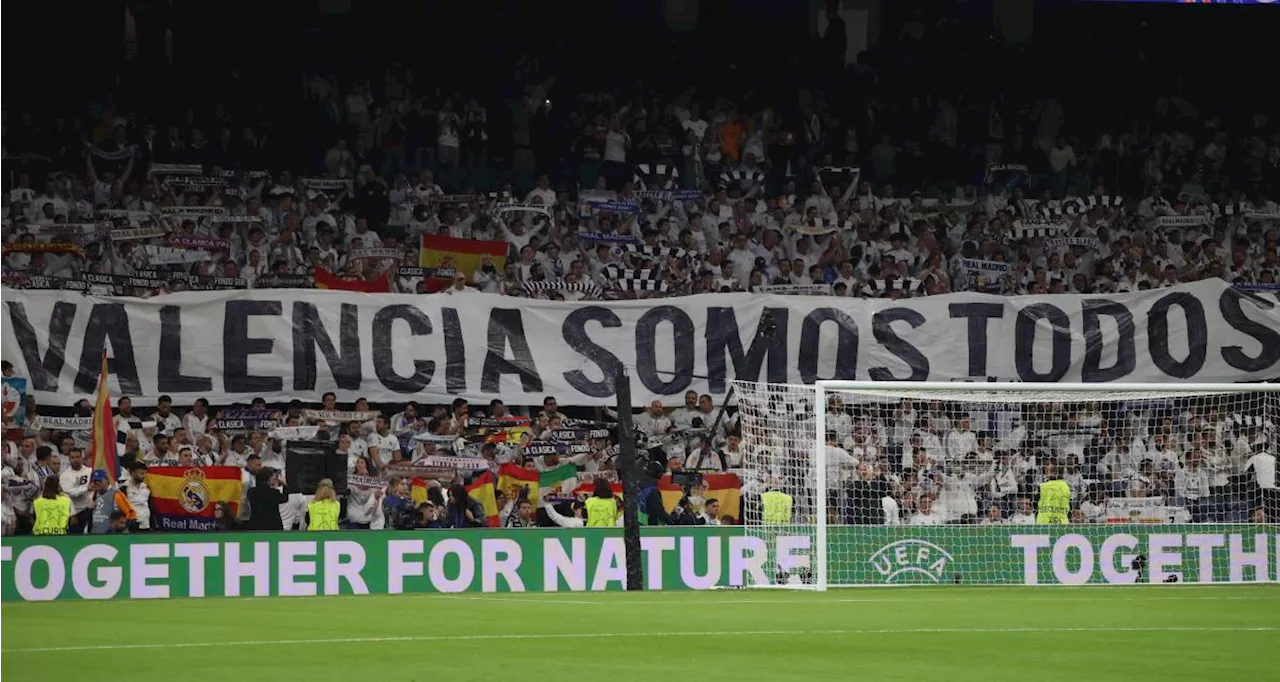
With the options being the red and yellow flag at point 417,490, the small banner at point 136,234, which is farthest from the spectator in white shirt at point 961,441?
the small banner at point 136,234

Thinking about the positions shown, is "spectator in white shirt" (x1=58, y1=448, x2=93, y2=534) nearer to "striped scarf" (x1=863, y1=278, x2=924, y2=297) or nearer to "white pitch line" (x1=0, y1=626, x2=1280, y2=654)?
"white pitch line" (x1=0, y1=626, x2=1280, y2=654)

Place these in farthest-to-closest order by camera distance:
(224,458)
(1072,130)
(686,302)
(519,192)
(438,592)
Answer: (1072,130)
(519,192)
(686,302)
(224,458)
(438,592)

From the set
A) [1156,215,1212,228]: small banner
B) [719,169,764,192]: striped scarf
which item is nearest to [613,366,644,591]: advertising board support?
[719,169,764,192]: striped scarf

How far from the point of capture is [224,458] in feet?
69.8

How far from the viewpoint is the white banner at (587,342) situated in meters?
22.2

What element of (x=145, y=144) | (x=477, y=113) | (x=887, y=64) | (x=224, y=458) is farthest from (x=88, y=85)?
(x=887, y=64)

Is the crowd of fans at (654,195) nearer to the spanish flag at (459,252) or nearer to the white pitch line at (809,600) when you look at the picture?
the spanish flag at (459,252)

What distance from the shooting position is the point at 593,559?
64.9ft

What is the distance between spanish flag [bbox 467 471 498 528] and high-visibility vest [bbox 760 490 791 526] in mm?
3533

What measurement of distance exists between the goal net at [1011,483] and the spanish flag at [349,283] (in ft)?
17.3

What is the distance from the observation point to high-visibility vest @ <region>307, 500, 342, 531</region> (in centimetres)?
2042

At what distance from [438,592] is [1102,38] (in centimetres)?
1852

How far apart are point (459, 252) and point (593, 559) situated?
22.4 feet

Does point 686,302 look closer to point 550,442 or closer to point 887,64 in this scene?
point 550,442
